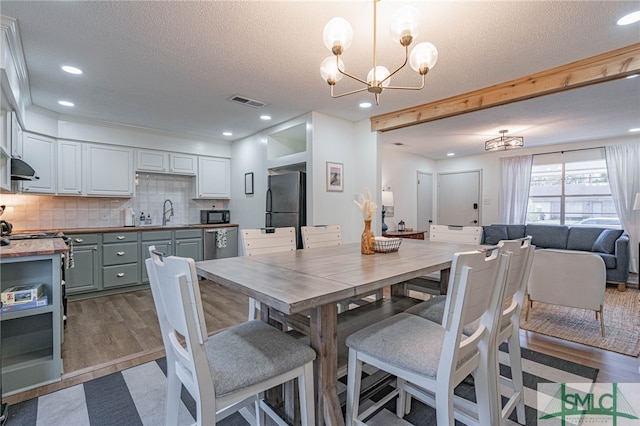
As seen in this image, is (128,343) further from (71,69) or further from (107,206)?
(107,206)

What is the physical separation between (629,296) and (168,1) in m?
5.91

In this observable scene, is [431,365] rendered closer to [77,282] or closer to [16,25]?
[16,25]

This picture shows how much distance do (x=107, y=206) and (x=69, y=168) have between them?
2.43ft

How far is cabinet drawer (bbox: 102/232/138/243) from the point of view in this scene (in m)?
3.90

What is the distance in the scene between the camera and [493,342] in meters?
1.29

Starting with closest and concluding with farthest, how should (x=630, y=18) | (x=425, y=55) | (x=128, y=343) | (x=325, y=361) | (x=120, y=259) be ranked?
(x=325, y=361), (x=425, y=55), (x=630, y=18), (x=128, y=343), (x=120, y=259)

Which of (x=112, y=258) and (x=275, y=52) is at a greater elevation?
(x=275, y=52)

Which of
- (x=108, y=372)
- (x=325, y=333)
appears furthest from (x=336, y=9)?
(x=108, y=372)

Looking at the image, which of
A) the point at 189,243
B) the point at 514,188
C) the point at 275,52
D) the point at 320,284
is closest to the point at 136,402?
the point at 320,284

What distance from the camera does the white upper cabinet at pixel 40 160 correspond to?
3.46 metres

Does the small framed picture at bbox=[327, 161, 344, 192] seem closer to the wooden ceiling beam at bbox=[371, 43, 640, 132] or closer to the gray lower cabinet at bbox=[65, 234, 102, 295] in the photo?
the wooden ceiling beam at bbox=[371, 43, 640, 132]

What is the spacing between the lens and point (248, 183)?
16.6ft

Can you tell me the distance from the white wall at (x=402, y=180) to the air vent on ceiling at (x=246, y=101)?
3.10 m

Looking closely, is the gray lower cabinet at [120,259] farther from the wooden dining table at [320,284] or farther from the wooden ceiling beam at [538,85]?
the wooden ceiling beam at [538,85]
